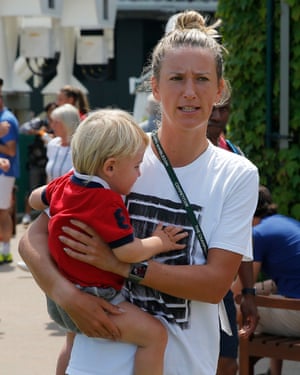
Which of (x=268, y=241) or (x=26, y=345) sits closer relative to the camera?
(x=268, y=241)

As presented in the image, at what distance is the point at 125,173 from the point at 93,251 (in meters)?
0.25

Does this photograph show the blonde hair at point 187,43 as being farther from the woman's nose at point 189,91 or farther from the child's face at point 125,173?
the child's face at point 125,173

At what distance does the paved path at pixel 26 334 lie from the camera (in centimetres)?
686

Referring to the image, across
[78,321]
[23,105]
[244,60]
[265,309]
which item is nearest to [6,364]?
[265,309]

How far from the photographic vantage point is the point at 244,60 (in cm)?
743

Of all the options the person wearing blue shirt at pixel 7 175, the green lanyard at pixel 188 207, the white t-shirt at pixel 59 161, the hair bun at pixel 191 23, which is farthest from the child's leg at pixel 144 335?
the person wearing blue shirt at pixel 7 175

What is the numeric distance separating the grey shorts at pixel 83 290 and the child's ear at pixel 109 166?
13.1 inches

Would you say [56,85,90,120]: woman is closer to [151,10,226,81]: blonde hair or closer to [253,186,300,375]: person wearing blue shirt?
[253,186,300,375]: person wearing blue shirt

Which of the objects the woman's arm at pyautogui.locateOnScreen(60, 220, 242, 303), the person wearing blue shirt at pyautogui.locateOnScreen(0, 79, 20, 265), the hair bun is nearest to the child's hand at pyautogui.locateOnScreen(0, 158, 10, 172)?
the person wearing blue shirt at pyautogui.locateOnScreen(0, 79, 20, 265)

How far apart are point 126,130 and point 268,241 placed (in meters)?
2.84

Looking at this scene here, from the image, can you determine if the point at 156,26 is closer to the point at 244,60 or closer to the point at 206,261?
the point at 244,60

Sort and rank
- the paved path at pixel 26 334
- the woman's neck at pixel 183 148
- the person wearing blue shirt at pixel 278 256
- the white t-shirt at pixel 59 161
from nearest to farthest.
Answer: the woman's neck at pixel 183 148 < the person wearing blue shirt at pixel 278 256 < the paved path at pixel 26 334 < the white t-shirt at pixel 59 161

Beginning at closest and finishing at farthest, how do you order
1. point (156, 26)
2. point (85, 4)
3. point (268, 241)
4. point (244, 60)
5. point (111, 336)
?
point (111, 336) < point (268, 241) < point (244, 60) < point (85, 4) < point (156, 26)

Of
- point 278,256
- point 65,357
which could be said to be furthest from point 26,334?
point 65,357
